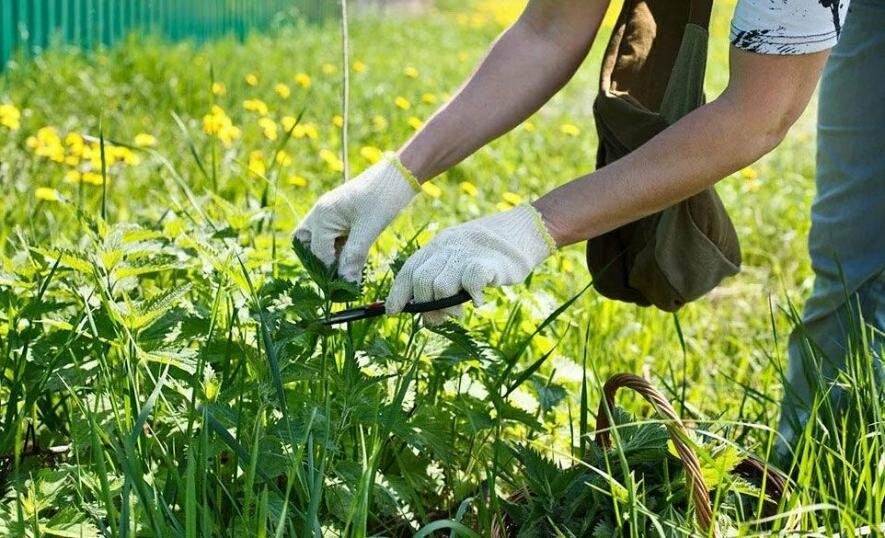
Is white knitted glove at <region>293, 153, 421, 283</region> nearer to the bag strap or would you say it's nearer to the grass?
the grass

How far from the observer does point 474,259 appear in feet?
5.47

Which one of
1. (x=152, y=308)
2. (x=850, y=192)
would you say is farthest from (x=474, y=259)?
(x=850, y=192)

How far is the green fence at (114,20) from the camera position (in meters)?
5.38

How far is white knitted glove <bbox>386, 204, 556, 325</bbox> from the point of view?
5.42 feet

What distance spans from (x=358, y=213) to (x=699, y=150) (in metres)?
0.58

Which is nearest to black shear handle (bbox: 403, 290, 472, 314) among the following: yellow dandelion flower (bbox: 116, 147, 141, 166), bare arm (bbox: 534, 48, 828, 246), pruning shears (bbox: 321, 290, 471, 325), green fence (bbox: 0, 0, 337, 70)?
pruning shears (bbox: 321, 290, 471, 325)

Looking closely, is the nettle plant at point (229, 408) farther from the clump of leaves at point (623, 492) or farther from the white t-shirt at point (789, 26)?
the white t-shirt at point (789, 26)

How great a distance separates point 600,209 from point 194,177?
7.01ft

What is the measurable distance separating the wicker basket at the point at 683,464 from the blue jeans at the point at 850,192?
0.58 meters

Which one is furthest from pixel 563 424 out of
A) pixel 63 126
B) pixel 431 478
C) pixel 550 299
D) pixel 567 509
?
pixel 63 126

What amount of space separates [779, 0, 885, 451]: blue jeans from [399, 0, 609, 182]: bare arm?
1.80 feet

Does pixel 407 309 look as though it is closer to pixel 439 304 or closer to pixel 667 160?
pixel 439 304

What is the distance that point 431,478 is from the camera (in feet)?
6.23

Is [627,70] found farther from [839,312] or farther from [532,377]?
[839,312]
